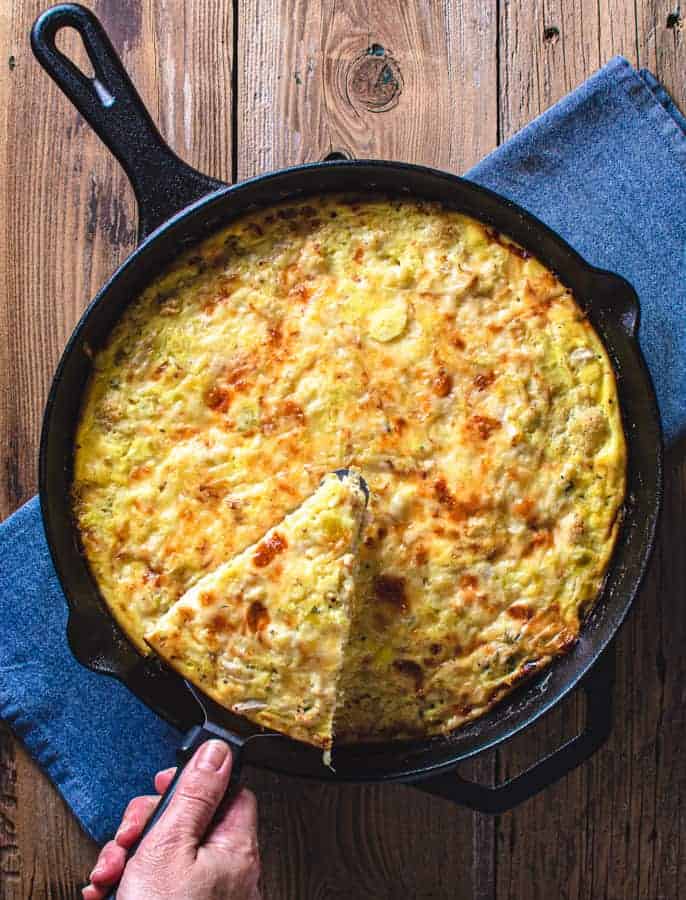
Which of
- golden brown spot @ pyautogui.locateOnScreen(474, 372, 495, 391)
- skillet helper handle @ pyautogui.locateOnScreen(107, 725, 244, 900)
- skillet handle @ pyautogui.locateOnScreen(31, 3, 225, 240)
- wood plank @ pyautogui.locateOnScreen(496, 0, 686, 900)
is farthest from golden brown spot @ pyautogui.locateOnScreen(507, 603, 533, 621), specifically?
skillet handle @ pyautogui.locateOnScreen(31, 3, 225, 240)

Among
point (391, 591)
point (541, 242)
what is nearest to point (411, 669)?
point (391, 591)

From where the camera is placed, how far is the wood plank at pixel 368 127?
132 inches

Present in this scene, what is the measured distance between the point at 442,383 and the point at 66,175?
176cm

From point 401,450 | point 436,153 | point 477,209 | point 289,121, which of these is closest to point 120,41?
point 289,121

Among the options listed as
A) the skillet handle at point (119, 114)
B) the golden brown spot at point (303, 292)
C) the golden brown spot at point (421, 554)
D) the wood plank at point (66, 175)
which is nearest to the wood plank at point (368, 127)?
the wood plank at point (66, 175)

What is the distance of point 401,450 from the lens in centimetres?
278

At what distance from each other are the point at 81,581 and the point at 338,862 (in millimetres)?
1473

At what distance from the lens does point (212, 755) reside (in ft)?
8.52

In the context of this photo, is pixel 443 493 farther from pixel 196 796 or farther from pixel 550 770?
pixel 196 796

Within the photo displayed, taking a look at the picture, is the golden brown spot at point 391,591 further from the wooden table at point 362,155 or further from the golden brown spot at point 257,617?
the wooden table at point 362,155

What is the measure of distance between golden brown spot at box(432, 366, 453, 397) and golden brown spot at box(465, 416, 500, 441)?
12cm

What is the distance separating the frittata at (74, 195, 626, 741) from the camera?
276cm

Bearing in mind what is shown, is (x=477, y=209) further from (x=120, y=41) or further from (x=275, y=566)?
(x=120, y=41)

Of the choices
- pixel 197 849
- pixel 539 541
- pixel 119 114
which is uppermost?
pixel 119 114
